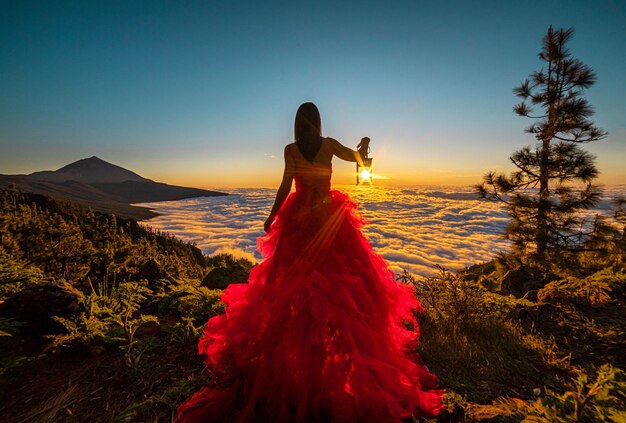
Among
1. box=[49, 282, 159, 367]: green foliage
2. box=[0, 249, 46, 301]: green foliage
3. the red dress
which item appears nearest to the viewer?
the red dress

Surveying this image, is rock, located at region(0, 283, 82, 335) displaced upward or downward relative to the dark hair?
downward

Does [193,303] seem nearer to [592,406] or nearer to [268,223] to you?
[268,223]

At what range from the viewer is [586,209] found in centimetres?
869

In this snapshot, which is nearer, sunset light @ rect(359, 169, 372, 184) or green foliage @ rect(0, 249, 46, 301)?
sunset light @ rect(359, 169, 372, 184)

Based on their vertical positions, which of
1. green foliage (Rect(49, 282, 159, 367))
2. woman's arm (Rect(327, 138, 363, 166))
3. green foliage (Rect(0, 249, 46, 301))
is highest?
woman's arm (Rect(327, 138, 363, 166))

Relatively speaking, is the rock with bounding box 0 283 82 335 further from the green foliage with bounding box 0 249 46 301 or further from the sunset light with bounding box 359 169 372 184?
the sunset light with bounding box 359 169 372 184

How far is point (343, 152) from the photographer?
2.93 metres

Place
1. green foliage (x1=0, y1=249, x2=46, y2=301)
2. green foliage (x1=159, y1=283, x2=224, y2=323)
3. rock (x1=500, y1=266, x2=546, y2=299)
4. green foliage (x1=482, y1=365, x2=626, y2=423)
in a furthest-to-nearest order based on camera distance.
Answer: rock (x1=500, y1=266, x2=546, y2=299)
green foliage (x1=159, y1=283, x2=224, y2=323)
green foliage (x1=0, y1=249, x2=46, y2=301)
green foliage (x1=482, y1=365, x2=626, y2=423)

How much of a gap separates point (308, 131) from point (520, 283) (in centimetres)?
579

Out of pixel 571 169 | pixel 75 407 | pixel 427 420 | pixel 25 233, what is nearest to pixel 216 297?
pixel 75 407

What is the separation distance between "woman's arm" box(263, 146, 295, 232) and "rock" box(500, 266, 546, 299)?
538 centimetres

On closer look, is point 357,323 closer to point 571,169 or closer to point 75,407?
point 75,407

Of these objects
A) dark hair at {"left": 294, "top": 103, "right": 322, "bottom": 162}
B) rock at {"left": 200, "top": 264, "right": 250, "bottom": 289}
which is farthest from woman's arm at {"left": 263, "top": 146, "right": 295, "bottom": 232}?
rock at {"left": 200, "top": 264, "right": 250, "bottom": 289}

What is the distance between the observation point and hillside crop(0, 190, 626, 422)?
7.15 ft
